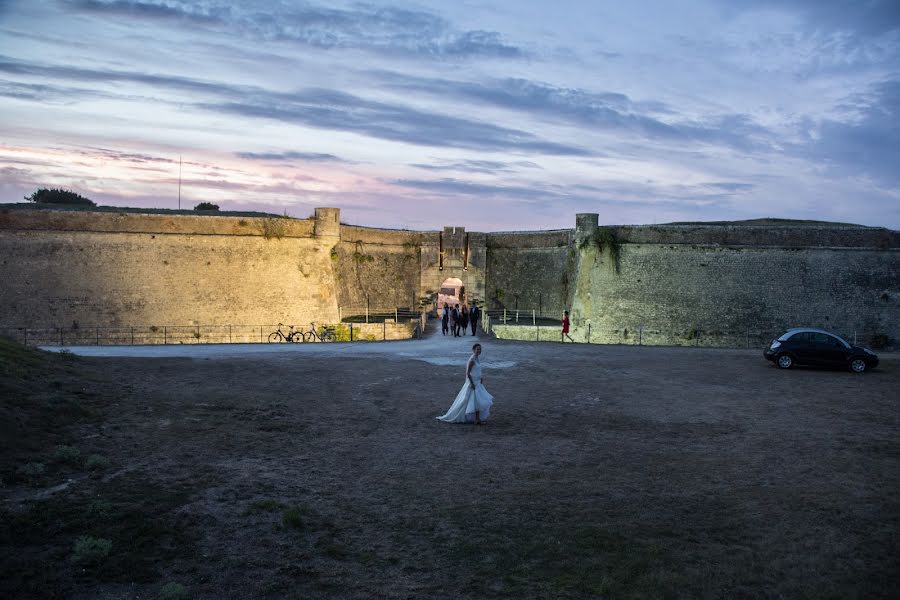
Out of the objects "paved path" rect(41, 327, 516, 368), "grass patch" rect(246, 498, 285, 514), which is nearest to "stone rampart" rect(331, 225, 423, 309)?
"paved path" rect(41, 327, 516, 368)

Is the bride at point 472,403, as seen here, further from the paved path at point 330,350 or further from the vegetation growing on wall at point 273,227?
the vegetation growing on wall at point 273,227

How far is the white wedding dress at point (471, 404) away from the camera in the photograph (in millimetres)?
11555

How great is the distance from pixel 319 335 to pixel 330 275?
3.95m

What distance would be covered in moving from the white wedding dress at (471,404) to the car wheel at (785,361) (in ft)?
33.9

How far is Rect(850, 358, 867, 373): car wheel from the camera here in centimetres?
1744

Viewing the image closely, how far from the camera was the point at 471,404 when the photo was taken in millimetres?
11523

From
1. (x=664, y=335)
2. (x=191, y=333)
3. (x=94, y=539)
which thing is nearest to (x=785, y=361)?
(x=664, y=335)

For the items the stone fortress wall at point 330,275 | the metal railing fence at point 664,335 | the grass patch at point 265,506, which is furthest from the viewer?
the metal railing fence at point 664,335

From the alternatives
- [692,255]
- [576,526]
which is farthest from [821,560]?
[692,255]

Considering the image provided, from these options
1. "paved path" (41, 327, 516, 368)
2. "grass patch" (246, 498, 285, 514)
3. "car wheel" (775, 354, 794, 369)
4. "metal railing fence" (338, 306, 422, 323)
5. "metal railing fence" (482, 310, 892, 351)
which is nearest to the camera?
"grass patch" (246, 498, 285, 514)

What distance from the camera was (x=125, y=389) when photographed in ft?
42.0

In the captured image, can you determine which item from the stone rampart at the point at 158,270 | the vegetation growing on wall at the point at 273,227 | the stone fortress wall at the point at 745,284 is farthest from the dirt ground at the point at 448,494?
the vegetation growing on wall at the point at 273,227

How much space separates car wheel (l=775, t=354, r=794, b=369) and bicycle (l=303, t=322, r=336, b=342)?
763 inches

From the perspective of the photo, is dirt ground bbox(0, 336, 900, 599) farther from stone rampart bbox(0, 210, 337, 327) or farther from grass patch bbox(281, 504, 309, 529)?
stone rampart bbox(0, 210, 337, 327)
